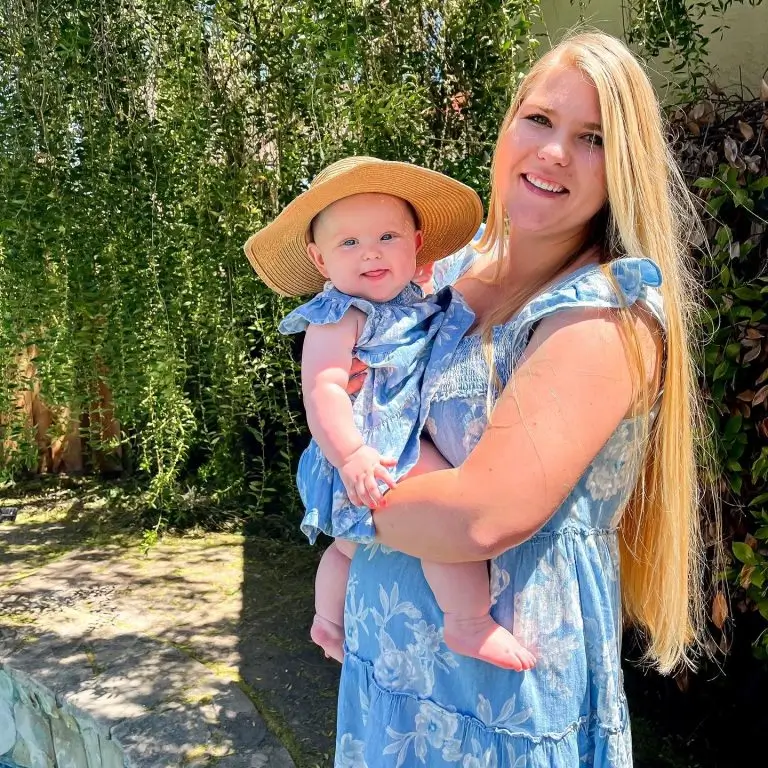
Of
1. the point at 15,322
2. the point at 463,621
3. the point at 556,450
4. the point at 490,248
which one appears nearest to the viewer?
the point at 556,450

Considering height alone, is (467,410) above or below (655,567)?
above

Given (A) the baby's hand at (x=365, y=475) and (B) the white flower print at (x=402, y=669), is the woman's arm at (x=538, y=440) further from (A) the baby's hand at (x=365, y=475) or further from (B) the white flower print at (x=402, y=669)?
(B) the white flower print at (x=402, y=669)

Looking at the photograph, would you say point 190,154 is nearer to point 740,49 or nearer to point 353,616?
point 740,49

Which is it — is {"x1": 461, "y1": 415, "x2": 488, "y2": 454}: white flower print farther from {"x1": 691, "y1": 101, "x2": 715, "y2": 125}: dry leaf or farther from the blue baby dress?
{"x1": 691, "y1": 101, "x2": 715, "y2": 125}: dry leaf

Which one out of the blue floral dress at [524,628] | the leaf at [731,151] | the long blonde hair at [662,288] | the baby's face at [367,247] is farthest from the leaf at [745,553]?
the baby's face at [367,247]

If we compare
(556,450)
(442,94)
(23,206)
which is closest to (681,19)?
(442,94)

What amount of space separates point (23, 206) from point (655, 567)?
9.44ft

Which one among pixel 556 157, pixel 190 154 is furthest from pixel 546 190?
pixel 190 154

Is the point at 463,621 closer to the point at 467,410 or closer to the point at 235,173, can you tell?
the point at 467,410

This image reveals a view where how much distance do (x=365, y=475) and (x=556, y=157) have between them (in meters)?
0.53

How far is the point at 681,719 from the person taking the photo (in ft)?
8.16

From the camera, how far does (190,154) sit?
3.21m

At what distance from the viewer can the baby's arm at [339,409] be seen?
1.11 metres

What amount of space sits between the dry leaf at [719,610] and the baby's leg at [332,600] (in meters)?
1.02
